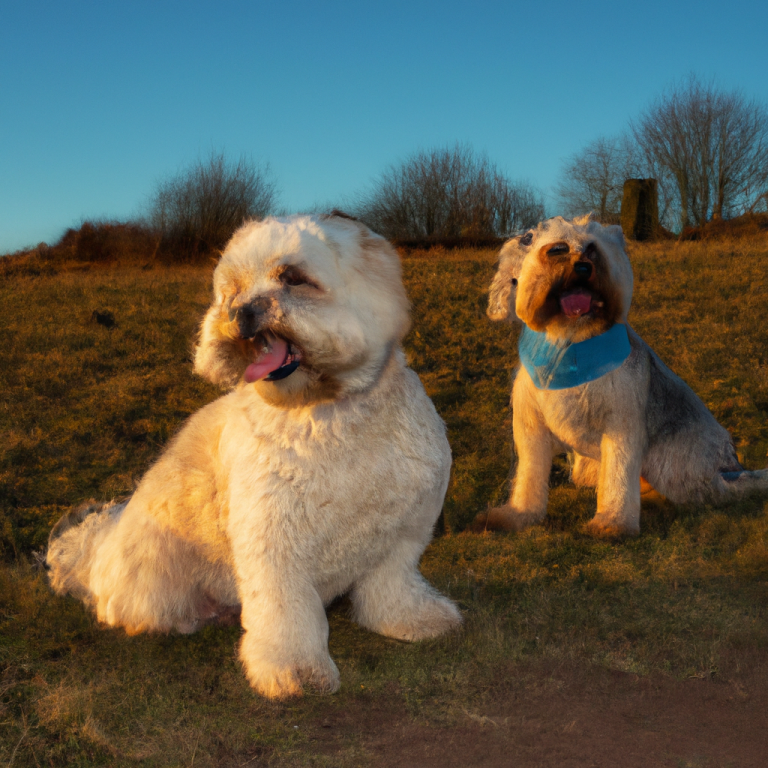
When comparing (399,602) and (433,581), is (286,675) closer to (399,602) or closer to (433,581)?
(399,602)

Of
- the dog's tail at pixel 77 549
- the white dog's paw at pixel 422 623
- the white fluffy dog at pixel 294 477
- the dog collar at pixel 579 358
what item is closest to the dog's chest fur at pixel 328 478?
the white fluffy dog at pixel 294 477

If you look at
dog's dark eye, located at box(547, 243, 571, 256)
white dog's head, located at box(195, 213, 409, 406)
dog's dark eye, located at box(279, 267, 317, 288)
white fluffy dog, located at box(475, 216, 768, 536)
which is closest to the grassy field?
white fluffy dog, located at box(475, 216, 768, 536)

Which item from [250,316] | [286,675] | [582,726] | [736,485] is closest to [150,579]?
[286,675]

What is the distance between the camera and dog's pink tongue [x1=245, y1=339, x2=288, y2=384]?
10.2 ft

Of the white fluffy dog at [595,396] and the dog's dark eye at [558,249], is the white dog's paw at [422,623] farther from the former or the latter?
the dog's dark eye at [558,249]

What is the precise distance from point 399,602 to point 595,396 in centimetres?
221

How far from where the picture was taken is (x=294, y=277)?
125 inches

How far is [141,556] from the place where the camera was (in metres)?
3.99

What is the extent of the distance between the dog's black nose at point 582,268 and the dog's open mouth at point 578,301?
0.14 meters

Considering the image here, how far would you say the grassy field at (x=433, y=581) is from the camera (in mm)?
3277

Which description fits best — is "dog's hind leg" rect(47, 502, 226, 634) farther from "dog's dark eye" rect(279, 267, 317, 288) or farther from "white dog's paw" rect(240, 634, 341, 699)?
"dog's dark eye" rect(279, 267, 317, 288)

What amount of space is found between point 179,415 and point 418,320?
4187mm

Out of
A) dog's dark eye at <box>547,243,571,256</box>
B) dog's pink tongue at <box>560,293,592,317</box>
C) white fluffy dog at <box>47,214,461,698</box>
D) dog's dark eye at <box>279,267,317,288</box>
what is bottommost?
white fluffy dog at <box>47,214,461,698</box>

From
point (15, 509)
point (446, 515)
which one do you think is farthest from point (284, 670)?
point (15, 509)
